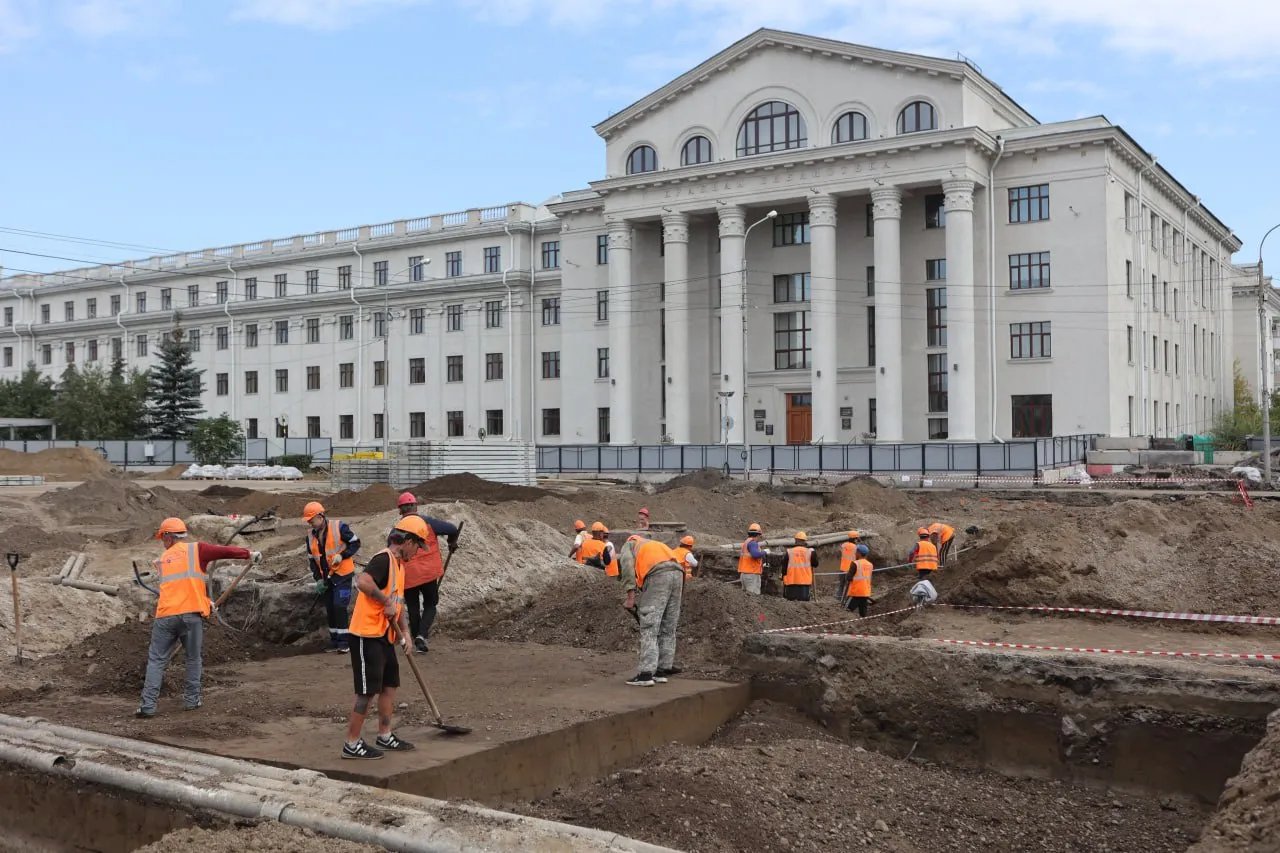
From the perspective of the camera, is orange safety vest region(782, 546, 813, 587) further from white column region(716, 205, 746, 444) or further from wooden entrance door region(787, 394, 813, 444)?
wooden entrance door region(787, 394, 813, 444)

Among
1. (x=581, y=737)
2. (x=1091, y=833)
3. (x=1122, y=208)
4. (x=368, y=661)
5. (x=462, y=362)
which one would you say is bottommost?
(x=1091, y=833)

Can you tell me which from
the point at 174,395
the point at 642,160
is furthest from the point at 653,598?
the point at 174,395

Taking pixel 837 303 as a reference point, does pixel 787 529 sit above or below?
below

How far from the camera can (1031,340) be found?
44438 mm

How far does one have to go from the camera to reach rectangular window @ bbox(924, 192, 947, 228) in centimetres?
4641

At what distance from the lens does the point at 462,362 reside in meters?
60.7

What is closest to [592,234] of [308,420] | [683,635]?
[308,420]

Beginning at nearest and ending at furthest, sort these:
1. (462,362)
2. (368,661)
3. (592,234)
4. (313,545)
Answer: (368,661) < (313,545) < (592,234) < (462,362)

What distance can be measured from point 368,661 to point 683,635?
209 inches

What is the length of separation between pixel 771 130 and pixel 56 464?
32.8 metres

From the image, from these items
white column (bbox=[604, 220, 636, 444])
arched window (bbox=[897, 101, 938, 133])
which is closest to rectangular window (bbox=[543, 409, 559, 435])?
white column (bbox=[604, 220, 636, 444])

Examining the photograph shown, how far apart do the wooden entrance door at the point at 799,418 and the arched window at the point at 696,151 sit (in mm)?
11025

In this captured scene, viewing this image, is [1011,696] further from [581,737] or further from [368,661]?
[368,661]

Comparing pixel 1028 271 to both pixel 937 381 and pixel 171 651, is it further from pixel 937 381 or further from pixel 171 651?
pixel 171 651
